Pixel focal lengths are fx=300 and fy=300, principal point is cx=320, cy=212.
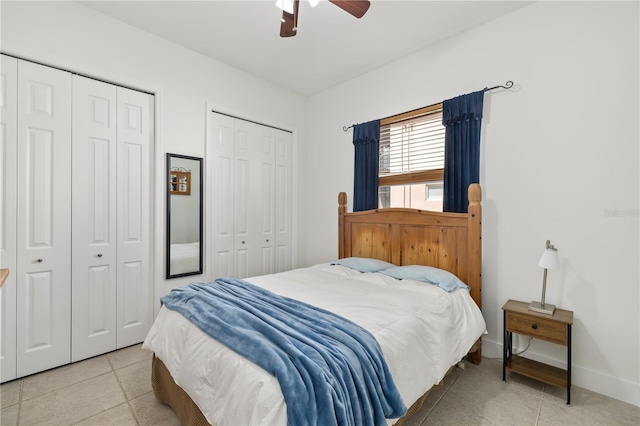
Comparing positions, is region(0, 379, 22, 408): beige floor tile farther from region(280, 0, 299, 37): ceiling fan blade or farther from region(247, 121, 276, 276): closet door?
region(280, 0, 299, 37): ceiling fan blade

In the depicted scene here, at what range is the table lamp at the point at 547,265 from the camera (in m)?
2.09

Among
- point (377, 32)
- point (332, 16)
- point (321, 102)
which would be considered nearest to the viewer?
point (332, 16)

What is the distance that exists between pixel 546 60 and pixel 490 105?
1.53 ft

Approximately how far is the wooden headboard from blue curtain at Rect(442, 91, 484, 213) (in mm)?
167

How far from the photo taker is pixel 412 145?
3.18 m

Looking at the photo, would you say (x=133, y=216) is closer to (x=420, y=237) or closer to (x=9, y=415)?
(x=9, y=415)

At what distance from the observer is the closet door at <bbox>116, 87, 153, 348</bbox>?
2719mm

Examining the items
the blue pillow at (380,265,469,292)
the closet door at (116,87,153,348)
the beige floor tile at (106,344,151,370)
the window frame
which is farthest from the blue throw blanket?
the window frame

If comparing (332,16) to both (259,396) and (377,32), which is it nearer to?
(377,32)

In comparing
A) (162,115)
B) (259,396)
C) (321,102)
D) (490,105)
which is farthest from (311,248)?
(259,396)

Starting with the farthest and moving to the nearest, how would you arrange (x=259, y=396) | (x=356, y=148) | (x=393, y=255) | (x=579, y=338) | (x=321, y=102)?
1. (x=321, y=102)
2. (x=356, y=148)
3. (x=393, y=255)
4. (x=579, y=338)
5. (x=259, y=396)

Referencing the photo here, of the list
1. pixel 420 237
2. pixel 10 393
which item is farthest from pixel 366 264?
pixel 10 393

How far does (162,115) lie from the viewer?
2928mm

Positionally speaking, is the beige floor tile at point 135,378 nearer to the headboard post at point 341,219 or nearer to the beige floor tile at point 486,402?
the beige floor tile at point 486,402
